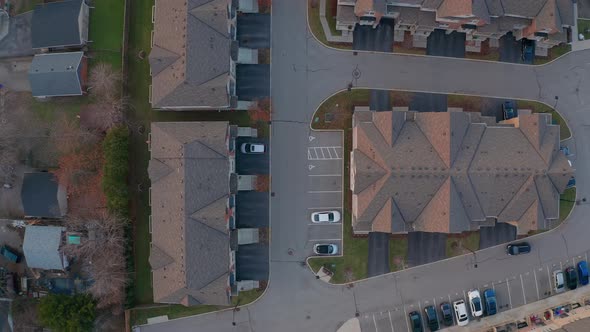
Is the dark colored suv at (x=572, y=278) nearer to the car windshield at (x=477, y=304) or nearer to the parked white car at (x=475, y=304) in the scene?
the parked white car at (x=475, y=304)

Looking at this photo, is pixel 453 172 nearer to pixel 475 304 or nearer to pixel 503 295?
pixel 475 304

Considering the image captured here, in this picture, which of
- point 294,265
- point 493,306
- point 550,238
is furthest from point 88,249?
point 550,238

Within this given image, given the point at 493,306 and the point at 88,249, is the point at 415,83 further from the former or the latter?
the point at 88,249

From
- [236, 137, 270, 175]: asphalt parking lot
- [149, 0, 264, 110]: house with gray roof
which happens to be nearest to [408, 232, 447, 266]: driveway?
[236, 137, 270, 175]: asphalt parking lot

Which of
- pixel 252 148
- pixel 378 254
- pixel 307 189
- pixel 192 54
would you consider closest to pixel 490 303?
pixel 378 254

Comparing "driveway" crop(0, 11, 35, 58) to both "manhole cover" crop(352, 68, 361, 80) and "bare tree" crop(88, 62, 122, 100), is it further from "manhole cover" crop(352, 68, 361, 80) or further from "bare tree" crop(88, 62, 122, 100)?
"manhole cover" crop(352, 68, 361, 80)

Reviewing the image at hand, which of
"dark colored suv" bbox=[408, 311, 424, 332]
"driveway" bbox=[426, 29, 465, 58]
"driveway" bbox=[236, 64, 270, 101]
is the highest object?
"driveway" bbox=[426, 29, 465, 58]

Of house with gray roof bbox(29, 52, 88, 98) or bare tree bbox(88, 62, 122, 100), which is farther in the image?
bare tree bbox(88, 62, 122, 100)
